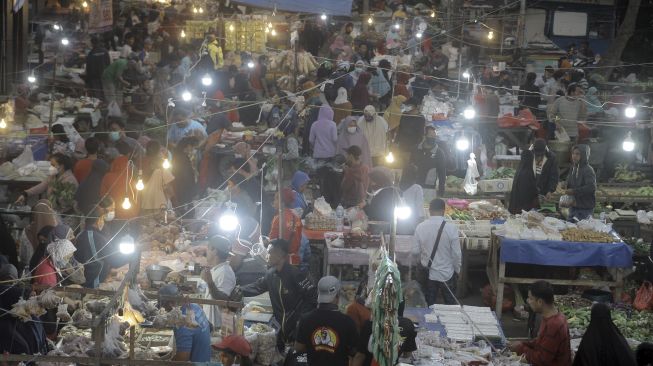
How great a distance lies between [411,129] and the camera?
1780cm

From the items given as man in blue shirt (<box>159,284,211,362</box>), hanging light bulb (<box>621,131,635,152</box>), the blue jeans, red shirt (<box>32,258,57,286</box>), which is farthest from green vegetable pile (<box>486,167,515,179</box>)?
man in blue shirt (<box>159,284,211,362</box>)

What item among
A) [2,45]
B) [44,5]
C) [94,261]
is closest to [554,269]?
[94,261]

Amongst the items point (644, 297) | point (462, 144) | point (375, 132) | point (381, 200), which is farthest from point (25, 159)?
point (644, 297)

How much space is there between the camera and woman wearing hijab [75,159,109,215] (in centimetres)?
1392

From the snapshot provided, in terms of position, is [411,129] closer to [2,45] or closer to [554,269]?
[554,269]

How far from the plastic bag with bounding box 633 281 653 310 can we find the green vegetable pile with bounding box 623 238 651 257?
50.0 inches

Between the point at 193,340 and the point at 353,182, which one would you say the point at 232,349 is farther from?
the point at 353,182

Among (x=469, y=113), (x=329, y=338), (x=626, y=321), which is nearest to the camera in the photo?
(x=329, y=338)

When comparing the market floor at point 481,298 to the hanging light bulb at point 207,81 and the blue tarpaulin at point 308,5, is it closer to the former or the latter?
the blue tarpaulin at point 308,5

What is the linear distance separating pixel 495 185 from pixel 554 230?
2.79 metres

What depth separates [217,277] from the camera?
439 inches

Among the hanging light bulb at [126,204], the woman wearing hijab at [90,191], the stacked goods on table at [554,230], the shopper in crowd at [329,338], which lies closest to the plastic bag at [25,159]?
the woman wearing hijab at [90,191]

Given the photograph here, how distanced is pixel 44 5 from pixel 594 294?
20091 mm

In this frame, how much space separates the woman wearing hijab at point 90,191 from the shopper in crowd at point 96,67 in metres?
8.41
